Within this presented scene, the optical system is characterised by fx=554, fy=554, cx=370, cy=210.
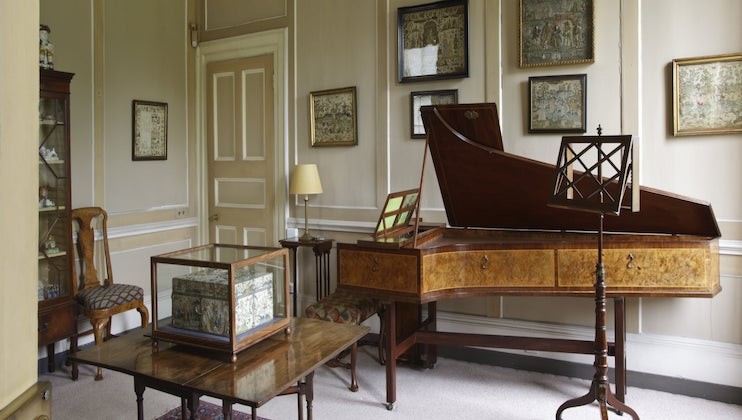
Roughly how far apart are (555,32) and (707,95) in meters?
1.03

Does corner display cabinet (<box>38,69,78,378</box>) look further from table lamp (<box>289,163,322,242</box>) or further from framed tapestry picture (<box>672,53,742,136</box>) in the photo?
framed tapestry picture (<box>672,53,742,136</box>)

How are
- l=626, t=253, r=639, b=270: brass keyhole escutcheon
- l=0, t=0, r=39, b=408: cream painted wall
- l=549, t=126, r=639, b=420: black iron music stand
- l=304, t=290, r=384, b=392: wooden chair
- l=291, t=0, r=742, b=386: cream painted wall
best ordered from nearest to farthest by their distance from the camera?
l=0, t=0, r=39, b=408: cream painted wall
l=549, t=126, r=639, b=420: black iron music stand
l=626, t=253, r=639, b=270: brass keyhole escutcheon
l=291, t=0, r=742, b=386: cream painted wall
l=304, t=290, r=384, b=392: wooden chair

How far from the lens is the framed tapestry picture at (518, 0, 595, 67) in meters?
3.71

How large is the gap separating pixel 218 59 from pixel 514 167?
335 cm

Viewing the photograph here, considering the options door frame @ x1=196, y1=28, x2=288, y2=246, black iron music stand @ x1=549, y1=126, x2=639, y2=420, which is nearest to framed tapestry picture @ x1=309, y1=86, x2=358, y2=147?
door frame @ x1=196, y1=28, x2=288, y2=246

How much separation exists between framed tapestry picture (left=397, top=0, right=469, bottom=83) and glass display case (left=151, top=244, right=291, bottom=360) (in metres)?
2.60

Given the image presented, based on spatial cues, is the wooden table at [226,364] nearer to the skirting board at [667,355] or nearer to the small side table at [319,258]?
the skirting board at [667,355]

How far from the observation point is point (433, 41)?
4203 millimetres

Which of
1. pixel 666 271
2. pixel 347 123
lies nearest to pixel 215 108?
pixel 347 123

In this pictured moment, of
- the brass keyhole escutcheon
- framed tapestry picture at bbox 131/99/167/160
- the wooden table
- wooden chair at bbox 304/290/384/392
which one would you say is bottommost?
wooden chair at bbox 304/290/384/392

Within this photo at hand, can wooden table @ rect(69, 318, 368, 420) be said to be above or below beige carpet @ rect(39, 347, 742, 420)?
above

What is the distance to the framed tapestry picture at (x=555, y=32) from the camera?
3711 millimetres

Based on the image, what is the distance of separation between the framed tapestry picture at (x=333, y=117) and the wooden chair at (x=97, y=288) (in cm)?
185

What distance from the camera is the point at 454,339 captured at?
3549mm
